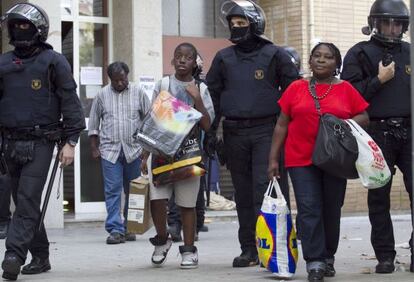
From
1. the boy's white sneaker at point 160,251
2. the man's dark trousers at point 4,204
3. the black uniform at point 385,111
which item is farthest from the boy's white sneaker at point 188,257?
the man's dark trousers at point 4,204

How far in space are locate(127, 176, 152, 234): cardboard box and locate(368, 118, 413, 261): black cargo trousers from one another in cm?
194

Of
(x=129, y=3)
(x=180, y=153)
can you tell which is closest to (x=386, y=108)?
(x=180, y=153)

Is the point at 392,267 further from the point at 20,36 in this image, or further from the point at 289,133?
the point at 20,36

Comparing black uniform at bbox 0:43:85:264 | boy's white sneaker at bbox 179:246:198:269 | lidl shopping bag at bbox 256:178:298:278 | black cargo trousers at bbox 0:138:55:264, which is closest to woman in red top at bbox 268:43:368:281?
lidl shopping bag at bbox 256:178:298:278

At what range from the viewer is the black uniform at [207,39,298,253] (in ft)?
28.0

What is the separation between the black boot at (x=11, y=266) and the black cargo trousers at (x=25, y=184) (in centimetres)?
5

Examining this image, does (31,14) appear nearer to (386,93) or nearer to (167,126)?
(167,126)

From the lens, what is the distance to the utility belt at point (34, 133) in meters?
7.99

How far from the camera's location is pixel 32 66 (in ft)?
26.4

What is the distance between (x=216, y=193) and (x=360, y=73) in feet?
24.6

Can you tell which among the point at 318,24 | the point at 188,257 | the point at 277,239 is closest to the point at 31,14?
the point at 188,257

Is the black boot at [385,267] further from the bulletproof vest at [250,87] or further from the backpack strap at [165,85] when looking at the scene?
the backpack strap at [165,85]

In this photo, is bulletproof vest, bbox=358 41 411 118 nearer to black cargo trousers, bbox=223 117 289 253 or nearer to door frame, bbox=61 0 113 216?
black cargo trousers, bbox=223 117 289 253

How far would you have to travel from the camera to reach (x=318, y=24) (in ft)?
50.4
